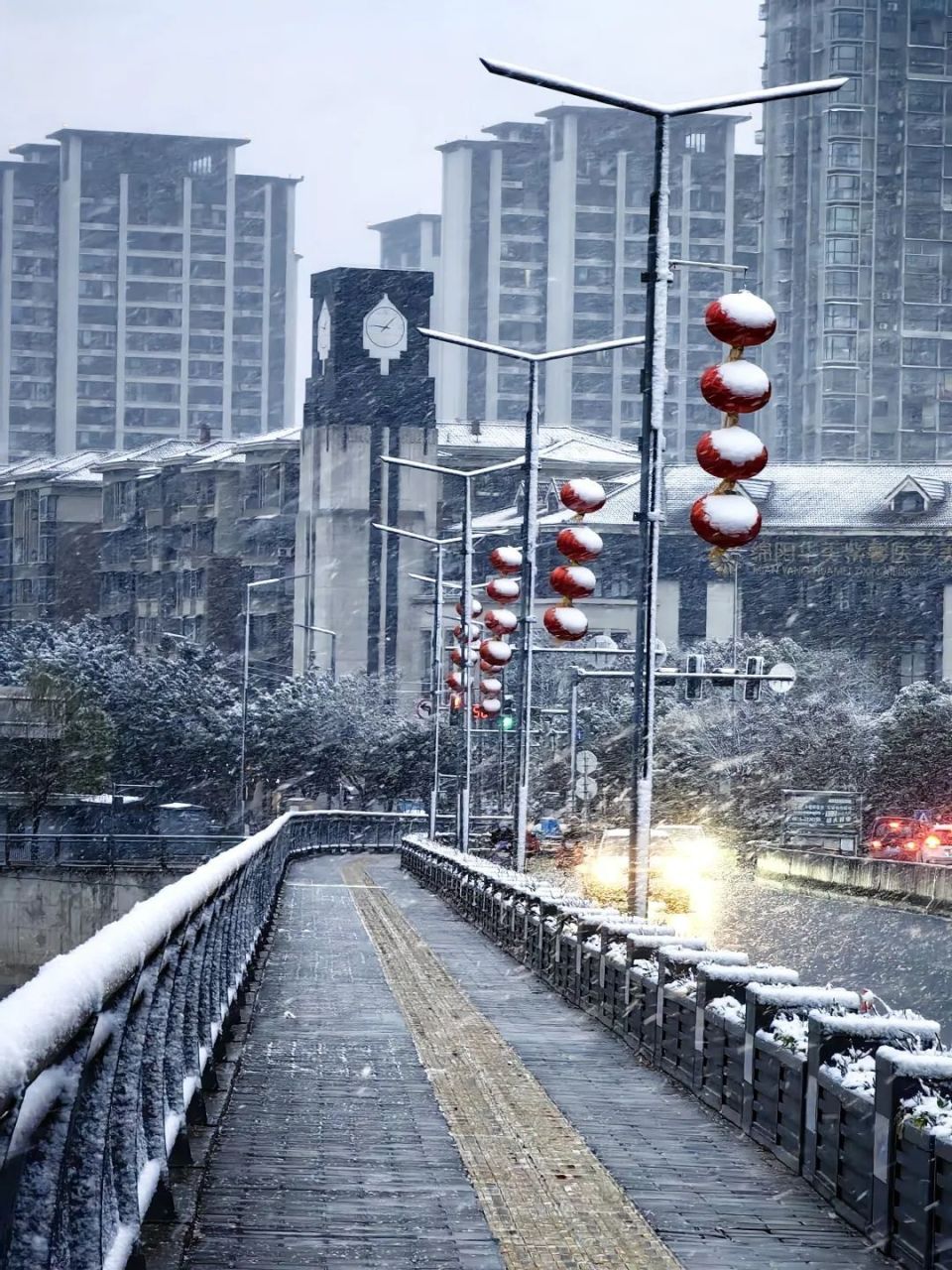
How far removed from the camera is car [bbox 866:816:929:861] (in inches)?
2662

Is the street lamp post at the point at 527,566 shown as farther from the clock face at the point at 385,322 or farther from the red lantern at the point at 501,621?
the clock face at the point at 385,322

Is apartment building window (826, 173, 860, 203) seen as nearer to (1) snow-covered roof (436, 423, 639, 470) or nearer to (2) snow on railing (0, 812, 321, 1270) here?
(1) snow-covered roof (436, 423, 639, 470)

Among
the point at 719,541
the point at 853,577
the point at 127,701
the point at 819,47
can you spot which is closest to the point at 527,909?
the point at 719,541

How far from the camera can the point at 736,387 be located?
59.6ft

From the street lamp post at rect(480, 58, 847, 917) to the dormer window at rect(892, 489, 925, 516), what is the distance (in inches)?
3826

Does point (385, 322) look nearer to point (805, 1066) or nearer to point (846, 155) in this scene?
point (846, 155)

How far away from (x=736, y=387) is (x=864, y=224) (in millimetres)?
172475

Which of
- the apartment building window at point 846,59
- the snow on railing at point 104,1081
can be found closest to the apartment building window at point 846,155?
the apartment building window at point 846,59

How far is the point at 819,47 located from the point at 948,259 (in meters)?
20.7

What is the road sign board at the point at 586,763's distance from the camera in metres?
88.1

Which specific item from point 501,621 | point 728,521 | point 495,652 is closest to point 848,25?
point 501,621

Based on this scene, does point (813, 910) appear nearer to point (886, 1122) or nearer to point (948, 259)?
point (886, 1122)

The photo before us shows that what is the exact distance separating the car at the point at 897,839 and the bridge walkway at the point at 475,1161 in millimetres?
49611

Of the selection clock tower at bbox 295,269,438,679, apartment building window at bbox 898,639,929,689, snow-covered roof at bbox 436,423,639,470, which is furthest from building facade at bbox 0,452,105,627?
apartment building window at bbox 898,639,929,689
